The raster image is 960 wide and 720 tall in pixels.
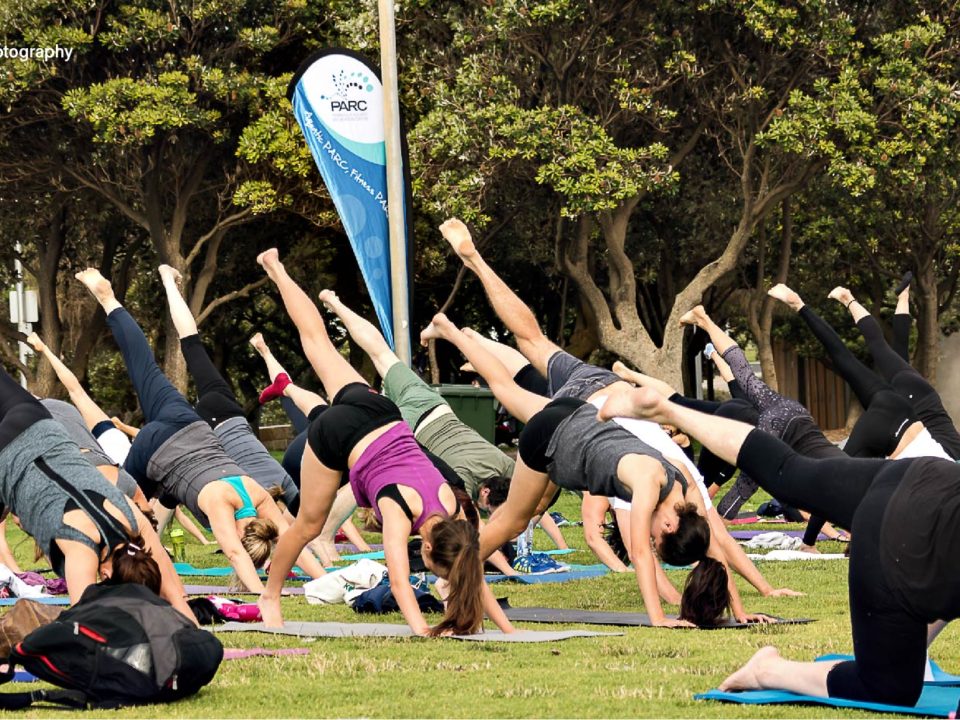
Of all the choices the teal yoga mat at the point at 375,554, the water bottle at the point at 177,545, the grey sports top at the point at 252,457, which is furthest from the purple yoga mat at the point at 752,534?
the water bottle at the point at 177,545

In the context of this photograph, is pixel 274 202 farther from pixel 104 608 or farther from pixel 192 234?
pixel 104 608

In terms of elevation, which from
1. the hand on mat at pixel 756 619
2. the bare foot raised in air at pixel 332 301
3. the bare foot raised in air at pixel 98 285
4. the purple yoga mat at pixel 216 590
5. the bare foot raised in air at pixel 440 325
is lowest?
the purple yoga mat at pixel 216 590

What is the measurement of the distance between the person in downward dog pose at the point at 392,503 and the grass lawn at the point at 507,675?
1.02ft

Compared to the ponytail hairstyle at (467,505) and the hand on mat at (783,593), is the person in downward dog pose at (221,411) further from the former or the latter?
the hand on mat at (783,593)

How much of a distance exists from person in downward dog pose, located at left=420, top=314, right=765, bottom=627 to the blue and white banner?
10742 millimetres

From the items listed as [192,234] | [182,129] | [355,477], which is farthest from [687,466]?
[192,234]

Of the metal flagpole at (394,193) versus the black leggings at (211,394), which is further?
the metal flagpole at (394,193)

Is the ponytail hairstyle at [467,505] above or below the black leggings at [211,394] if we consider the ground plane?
below

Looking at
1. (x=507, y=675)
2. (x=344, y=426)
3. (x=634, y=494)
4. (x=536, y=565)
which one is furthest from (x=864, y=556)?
(x=536, y=565)

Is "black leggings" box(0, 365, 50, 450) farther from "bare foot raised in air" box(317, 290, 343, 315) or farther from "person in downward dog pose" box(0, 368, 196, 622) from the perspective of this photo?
"bare foot raised in air" box(317, 290, 343, 315)

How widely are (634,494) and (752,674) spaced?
7.93 feet

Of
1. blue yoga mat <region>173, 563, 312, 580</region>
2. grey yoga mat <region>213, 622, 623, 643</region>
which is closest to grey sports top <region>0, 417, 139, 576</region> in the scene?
grey yoga mat <region>213, 622, 623, 643</region>

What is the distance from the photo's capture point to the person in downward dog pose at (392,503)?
828 cm

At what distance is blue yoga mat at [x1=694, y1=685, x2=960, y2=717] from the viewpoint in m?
5.96
